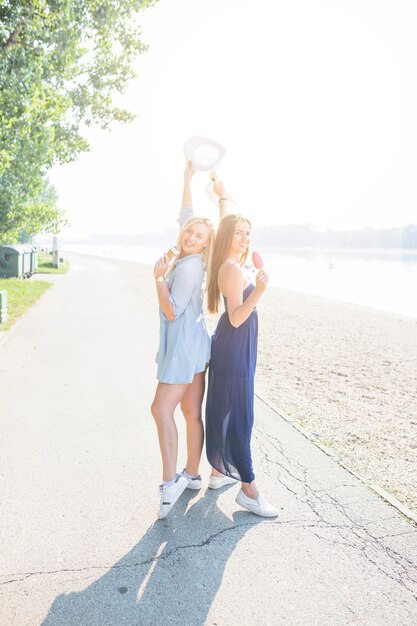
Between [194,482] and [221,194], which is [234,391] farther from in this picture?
[221,194]

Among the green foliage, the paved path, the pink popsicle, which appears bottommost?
the paved path

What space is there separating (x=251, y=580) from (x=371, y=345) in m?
10.8

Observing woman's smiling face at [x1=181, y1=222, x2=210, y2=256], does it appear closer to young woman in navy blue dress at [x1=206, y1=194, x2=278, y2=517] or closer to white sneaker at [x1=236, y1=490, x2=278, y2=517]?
young woman in navy blue dress at [x1=206, y1=194, x2=278, y2=517]

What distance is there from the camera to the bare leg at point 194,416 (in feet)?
13.1

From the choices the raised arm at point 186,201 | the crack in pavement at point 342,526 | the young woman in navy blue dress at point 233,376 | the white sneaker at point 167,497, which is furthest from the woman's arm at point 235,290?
the crack in pavement at point 342,526

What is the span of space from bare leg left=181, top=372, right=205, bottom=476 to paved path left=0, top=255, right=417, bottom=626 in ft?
1.17

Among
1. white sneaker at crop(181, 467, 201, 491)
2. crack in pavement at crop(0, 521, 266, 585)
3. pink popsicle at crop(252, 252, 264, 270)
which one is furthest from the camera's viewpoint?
white sneaker at crop(181, 467, 201, 491)

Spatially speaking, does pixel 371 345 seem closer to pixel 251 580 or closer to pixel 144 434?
pixel 144 434

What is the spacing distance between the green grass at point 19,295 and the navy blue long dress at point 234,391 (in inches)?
350

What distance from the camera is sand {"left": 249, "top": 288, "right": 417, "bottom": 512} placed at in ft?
17.0

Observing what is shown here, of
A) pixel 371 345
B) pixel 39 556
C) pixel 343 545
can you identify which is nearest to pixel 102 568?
pixel 39 556

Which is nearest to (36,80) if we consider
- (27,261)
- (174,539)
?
(174,539)

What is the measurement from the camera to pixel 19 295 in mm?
17406

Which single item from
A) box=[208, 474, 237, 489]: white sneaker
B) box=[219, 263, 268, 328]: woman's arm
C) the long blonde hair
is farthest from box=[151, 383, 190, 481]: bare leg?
the long blonde hair
